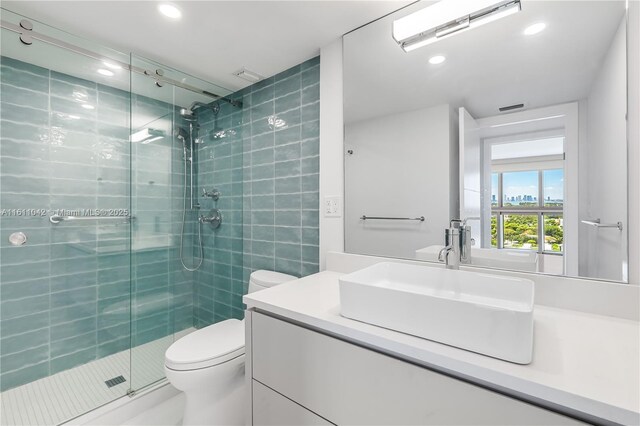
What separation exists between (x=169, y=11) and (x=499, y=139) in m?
1.67

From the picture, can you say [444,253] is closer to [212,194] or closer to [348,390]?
[348,390]

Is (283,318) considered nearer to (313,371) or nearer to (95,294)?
(313,371)

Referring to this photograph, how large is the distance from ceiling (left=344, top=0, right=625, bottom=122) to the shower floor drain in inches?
84.9

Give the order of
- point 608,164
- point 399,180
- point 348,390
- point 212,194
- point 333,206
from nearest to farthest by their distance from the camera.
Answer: point 348,390 < point 608,164 < point 399,180 < point 333,206 < point 212,194

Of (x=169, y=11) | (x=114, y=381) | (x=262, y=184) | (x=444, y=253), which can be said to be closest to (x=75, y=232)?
(x=114, y=381)

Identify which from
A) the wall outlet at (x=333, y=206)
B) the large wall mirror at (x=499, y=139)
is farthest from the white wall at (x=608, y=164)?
the wall outlet at (x=333, y=206)

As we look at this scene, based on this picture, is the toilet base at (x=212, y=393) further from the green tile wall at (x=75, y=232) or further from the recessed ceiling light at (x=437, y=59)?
the recessed ceiling light at (x=437, y=59)

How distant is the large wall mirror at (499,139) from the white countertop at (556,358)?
27cm

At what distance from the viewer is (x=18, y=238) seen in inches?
70.3

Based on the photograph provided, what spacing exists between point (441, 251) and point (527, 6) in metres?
→ 1.02

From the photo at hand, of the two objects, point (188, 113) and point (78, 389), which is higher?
point (188, 113)

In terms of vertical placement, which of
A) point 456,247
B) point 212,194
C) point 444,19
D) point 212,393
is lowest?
point 212,393

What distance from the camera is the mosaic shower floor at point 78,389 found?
1.55 metres

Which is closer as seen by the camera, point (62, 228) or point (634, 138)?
point (634, 138)
